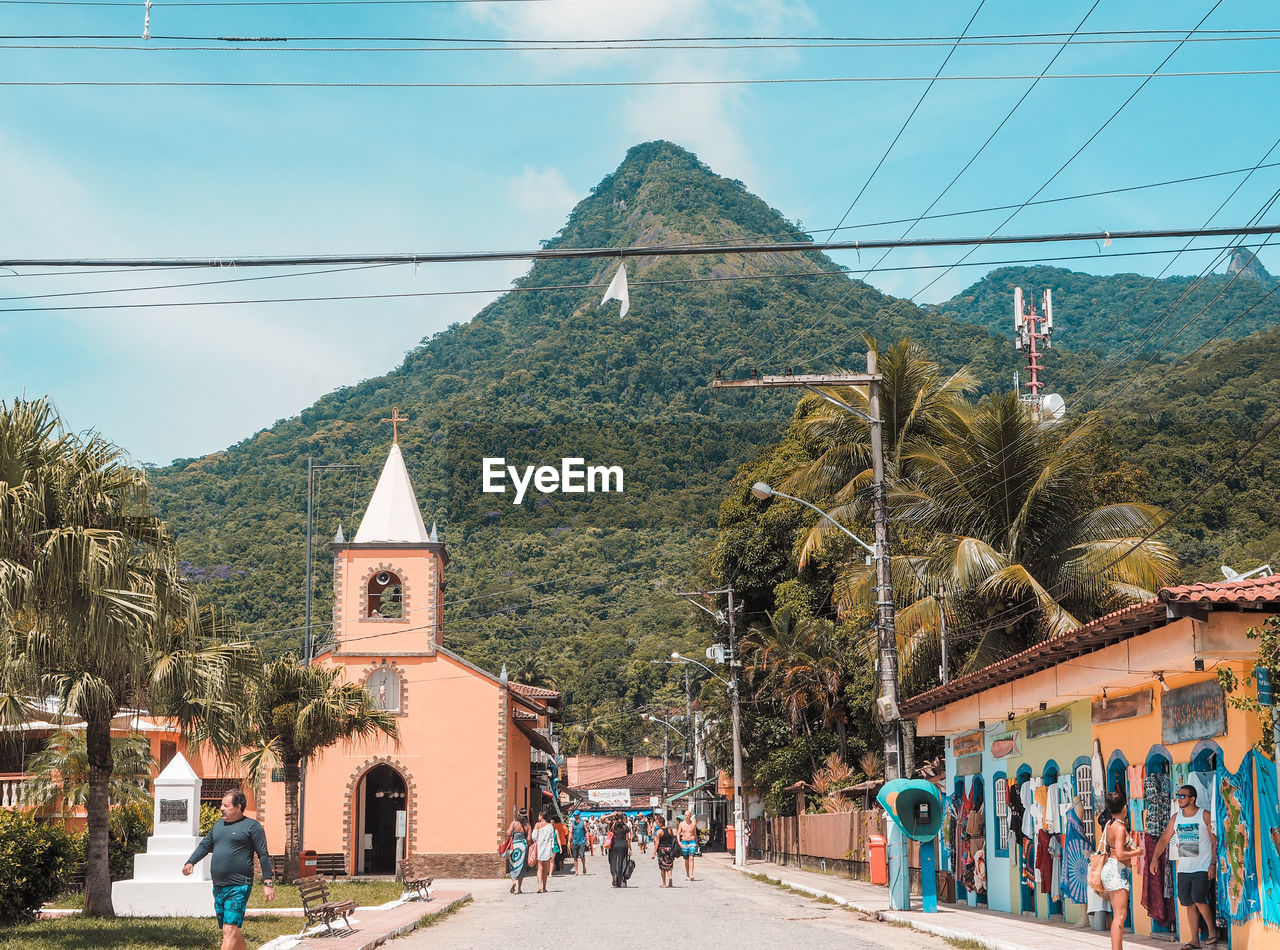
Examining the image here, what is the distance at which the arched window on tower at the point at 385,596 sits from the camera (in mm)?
43594

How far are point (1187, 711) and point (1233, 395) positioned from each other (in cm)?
2279

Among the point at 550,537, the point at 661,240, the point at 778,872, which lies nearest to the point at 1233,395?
the point at 778,872

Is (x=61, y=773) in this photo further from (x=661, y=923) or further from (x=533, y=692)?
(x=533, y=692)

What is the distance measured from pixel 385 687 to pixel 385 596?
3199 mm

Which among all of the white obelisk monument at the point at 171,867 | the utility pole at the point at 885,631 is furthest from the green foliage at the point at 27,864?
the utility pole at the point at 885,631

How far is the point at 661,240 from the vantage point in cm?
14412

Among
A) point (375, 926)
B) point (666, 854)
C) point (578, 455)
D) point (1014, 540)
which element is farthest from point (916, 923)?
point (578, 455)

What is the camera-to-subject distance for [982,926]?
16562mm

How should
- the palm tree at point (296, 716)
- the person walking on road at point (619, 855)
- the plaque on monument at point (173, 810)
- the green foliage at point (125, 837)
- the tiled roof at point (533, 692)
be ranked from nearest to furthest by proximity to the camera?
the plaque on monument at point (173, 810) → the green foliage at point (125, 837) → the palm tree at point (296, 716) → the person walking on road at point (619, 855) → the tiled roof at point (533, 692)

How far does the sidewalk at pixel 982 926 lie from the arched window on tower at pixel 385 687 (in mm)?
19597

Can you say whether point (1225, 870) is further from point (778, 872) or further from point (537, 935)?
point (778, 872)

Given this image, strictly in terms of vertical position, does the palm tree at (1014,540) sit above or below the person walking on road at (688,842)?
above

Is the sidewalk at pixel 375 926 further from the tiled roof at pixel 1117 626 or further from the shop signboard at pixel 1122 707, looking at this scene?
the shop signboard at pixel 1122 707

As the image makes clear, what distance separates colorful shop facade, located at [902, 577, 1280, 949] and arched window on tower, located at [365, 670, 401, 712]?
23953 millimetres
